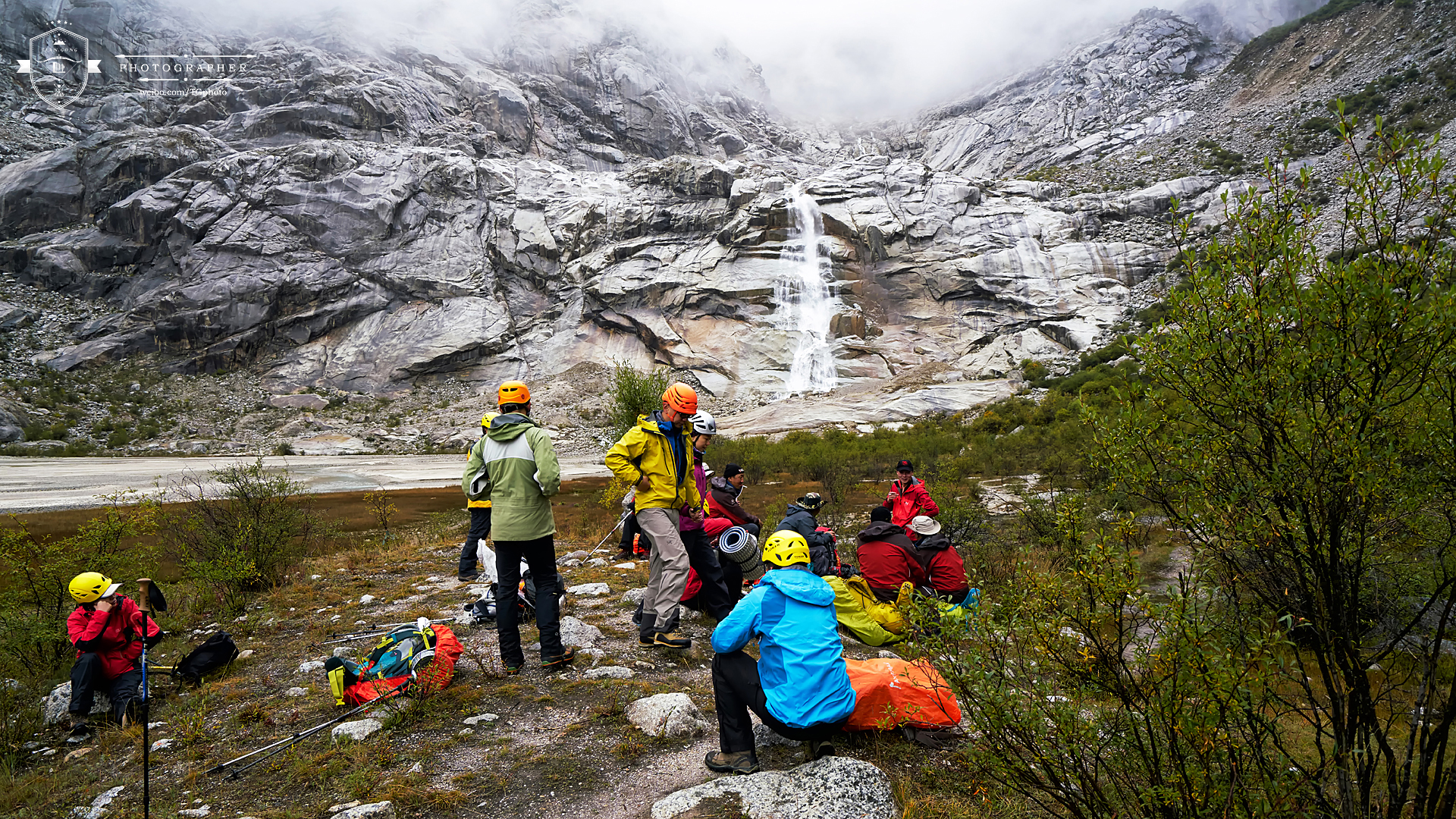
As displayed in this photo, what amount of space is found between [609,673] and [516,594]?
3.34ft

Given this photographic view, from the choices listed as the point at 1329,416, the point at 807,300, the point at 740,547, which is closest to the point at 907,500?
the point at 740,547

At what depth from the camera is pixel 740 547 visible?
6051 millimetres

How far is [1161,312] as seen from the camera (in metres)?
2.67

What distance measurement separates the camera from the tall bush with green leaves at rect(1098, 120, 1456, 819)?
204cm

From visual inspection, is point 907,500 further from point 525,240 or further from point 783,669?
point 525,240

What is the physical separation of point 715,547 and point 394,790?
11.2ft

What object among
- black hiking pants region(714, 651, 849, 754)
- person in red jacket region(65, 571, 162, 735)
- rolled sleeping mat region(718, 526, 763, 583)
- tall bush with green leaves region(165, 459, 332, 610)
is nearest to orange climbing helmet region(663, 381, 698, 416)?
rolled sleeping mat region(718, 526, 763, 583)

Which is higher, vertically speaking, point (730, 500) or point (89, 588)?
point (730, 500)

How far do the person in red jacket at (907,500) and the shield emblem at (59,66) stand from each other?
305 ft

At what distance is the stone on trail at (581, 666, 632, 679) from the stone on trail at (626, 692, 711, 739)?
0.66 meters

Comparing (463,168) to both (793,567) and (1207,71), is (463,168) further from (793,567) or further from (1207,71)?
(1207,71)

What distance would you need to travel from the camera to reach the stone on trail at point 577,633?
578 cm

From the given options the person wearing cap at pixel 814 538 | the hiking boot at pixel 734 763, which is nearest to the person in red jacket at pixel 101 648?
the hiking boot at pixel 734 763

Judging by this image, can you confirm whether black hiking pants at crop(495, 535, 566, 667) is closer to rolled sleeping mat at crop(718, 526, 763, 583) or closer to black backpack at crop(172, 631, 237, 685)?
rolled sleeping mat at crop(718, 526, 763, 583)
